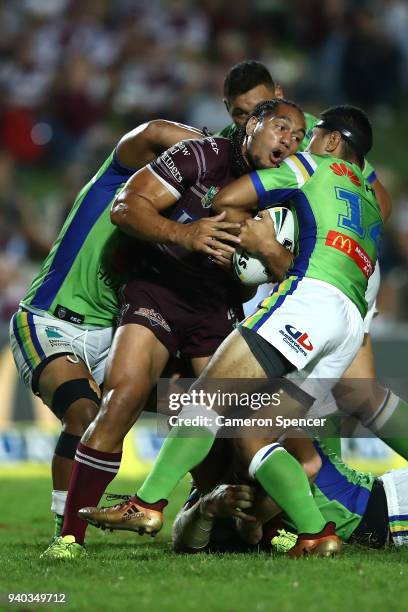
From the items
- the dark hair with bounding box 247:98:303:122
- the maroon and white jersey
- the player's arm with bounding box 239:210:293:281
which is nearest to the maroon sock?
the maroon and white jersey

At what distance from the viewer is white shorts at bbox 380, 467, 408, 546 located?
17.4 ft

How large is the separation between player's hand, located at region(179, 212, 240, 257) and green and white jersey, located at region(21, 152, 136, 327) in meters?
0.86

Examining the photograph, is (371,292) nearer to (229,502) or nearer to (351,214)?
(351,214)

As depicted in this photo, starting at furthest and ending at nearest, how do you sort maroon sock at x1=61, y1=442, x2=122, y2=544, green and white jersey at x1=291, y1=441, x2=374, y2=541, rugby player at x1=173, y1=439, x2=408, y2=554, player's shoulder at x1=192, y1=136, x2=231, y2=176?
player's shoulder at x1=192, y1=136, x2=231, y2=176 → green and white jersey at x1=291, y1=441, x2=374, y2=541 → rugby player at x1=173, y1=439, x2=408, y2=554 → maroon sock at x1=61, y1=442, x2=122, y2=544

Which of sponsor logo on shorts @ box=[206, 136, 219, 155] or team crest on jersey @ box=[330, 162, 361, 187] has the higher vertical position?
sponsor logo on shorts @ box=[206, 136, 219, 155]

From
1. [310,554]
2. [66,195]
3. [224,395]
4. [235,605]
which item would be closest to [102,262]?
[224,395]

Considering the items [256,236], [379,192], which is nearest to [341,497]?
[256,236]

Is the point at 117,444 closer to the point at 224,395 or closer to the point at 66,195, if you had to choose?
the point at 224,395

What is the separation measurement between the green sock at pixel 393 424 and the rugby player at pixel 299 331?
1.12 m

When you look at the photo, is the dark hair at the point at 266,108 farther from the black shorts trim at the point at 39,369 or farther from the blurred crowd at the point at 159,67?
the blurred crowd at the point at 159,67

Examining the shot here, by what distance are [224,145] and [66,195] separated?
6478mm

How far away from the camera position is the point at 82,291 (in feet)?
19.8

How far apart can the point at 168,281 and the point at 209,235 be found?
24.3 inches

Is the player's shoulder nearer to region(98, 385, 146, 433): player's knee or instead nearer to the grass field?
region(98, 385, 146, 433): player's knee
